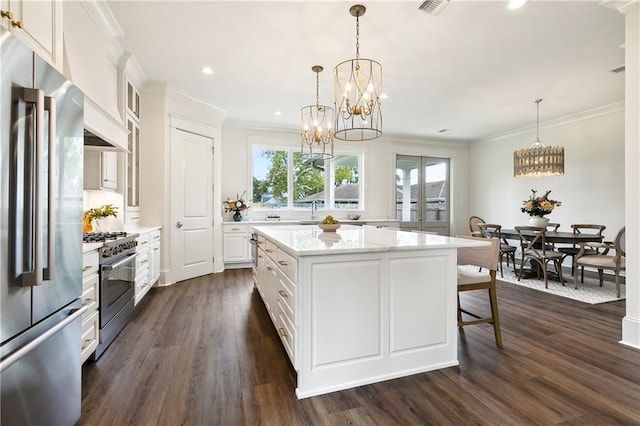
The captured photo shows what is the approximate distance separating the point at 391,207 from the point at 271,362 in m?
5.65

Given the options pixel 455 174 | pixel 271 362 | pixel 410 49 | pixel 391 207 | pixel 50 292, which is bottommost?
pixel 271 362

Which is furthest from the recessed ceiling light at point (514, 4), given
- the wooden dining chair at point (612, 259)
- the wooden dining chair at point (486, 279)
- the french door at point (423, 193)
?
the french door at point (423, 193)

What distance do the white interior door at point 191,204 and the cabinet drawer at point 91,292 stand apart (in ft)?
7.69

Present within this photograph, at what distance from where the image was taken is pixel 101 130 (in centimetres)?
245

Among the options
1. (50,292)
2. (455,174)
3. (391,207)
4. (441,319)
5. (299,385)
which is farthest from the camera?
(455,174)

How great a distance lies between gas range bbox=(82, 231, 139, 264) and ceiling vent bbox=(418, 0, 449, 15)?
3.16 m

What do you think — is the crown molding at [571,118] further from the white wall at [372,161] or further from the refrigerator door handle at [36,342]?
the refrigerator door handle at [36,342]

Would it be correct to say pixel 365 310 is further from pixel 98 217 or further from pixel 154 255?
pixel 154 255

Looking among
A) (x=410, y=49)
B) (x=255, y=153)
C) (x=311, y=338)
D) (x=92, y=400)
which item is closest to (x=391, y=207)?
(x=255, y=153)

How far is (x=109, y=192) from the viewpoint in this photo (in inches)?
136

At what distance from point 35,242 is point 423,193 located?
7594mm

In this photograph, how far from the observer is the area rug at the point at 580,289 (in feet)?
12.5

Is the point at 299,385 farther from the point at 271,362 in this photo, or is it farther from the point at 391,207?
the point at 391,207

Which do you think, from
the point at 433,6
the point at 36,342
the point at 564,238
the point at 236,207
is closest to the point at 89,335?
the point at 36,342
